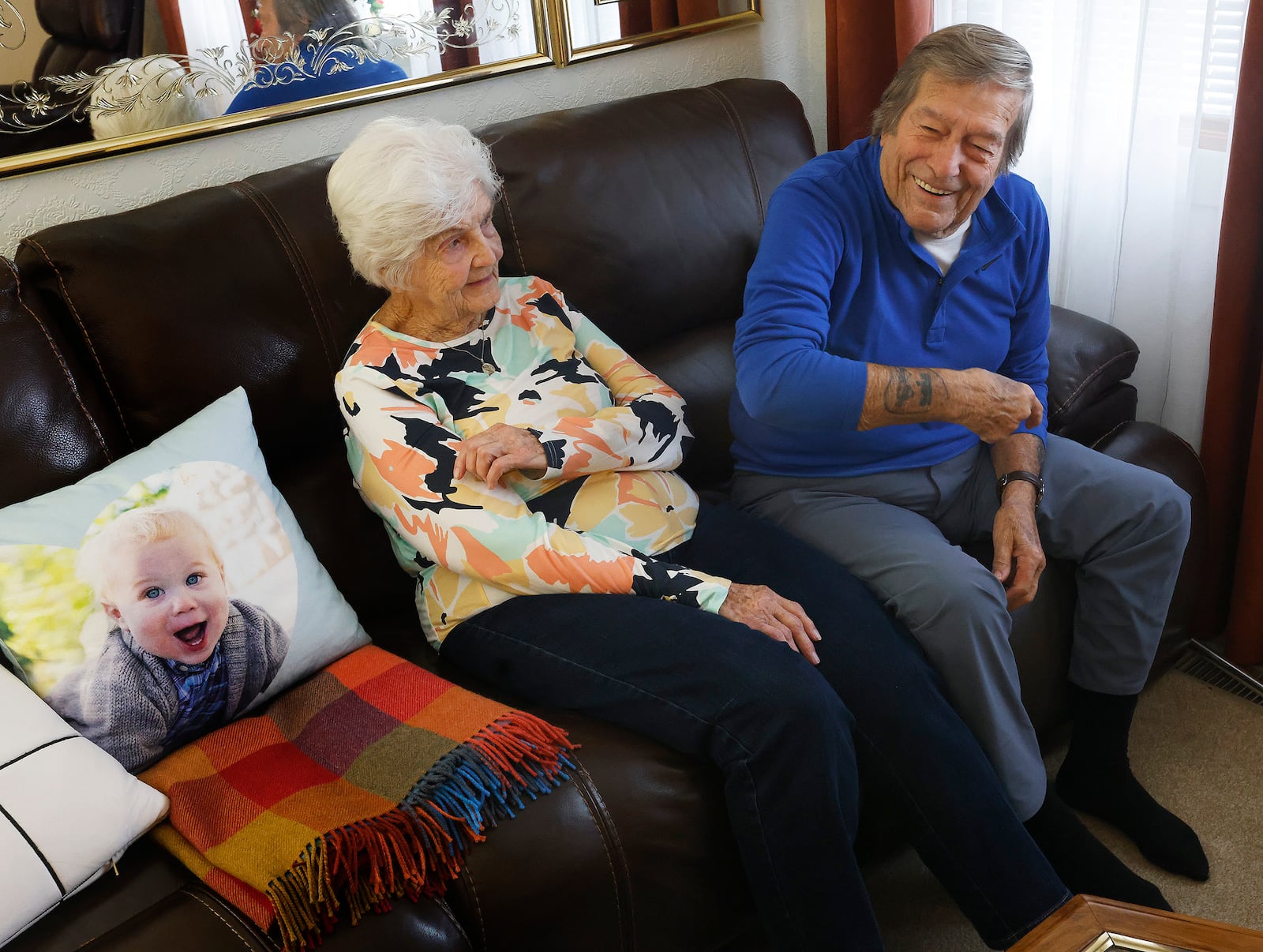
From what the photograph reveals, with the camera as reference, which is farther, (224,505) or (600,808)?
(224,505)

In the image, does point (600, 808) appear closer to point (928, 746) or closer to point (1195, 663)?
point (928, 746)

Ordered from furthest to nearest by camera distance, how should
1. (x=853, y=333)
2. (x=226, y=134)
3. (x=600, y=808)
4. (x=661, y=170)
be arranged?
(x=661, y=170) → (x=226, y=134) → (x=853, y=333) → (x=600, y=808)

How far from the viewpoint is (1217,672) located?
1915 mm

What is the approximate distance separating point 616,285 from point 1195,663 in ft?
4.20

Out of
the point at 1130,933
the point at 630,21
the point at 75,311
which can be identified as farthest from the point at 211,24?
the point at 1130,933

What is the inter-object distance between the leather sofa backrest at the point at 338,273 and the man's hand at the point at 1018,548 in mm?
532

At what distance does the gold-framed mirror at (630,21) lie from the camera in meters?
2.06

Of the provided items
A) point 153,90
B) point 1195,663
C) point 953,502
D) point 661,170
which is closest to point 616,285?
point 661,170

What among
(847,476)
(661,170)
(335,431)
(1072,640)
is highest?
(661,170)

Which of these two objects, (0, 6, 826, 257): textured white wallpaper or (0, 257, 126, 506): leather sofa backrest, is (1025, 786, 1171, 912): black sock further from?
(0, 6, 826, 257): textured white wallpaper

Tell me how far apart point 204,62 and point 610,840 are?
1.37m

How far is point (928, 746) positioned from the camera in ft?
4.19

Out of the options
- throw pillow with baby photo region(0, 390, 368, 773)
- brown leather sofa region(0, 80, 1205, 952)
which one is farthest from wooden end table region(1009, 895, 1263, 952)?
throw pillow with baby photo region(0, 390, 368, 773)

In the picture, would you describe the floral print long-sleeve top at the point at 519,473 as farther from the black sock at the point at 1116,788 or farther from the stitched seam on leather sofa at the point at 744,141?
the black sock at the point at 1116,788
